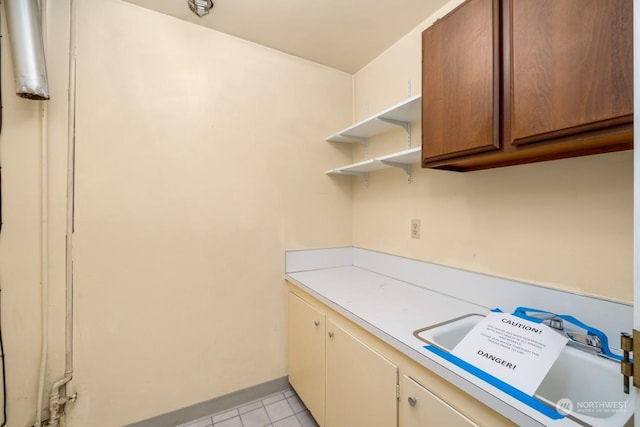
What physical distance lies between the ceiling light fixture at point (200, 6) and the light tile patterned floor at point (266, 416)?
8.36ft

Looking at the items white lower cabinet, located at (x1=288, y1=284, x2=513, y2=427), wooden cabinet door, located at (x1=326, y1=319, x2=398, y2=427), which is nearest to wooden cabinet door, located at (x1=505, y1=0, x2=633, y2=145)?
white lower cabinet, located at (x1=288, y1=284, x2=513, y2=427)

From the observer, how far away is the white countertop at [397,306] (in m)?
0.72

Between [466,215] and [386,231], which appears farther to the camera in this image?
[386,231]

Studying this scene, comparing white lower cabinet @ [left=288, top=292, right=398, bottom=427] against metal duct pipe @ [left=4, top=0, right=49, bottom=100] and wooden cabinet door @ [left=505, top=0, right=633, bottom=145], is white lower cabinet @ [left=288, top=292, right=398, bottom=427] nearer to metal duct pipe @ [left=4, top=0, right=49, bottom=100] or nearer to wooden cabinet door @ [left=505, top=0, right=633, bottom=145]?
wooden cabinet door @ [left=505, top=0, right=633, bottom=145]

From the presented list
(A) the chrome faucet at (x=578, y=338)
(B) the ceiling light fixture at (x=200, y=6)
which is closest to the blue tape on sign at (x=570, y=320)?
(A) the chrome faucet at (x=578, y=338)

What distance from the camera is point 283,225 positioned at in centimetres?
202

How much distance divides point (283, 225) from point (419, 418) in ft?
4.61

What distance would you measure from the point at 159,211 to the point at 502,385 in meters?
1.82

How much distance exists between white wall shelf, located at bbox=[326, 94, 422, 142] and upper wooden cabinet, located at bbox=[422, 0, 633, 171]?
0.71 feet

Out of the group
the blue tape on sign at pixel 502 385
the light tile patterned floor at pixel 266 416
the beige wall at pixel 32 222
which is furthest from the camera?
the light tile patterned floor at pixel 266 416

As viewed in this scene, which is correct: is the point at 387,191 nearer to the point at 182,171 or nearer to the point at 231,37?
the point at 182,171

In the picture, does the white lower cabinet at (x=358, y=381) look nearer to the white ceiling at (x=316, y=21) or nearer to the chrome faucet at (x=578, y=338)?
the chrome faucet at (x=578, y=338)

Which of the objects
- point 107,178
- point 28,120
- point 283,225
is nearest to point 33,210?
point 107,178

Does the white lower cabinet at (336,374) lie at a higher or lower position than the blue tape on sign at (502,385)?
lower
